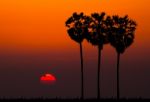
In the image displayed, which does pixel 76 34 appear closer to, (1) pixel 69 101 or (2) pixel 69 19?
(2) pixel 69 19

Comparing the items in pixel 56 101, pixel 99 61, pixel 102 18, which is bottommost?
pixel 56 101

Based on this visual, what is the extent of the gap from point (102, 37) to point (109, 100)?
10.6 metres

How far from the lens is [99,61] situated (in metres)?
99.0

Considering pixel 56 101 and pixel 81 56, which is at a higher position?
pixel 81 56

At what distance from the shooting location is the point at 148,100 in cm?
9388

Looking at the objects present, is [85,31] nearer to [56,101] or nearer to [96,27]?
[96,27]

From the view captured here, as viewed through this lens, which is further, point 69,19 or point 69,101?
point 69,19

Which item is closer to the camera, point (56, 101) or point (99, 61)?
point (56, 101)

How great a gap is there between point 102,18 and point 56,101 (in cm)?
1643

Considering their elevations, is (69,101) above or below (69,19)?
below

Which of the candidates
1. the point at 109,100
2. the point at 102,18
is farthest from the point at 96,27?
the point at 109,100

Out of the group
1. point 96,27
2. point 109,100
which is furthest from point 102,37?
point 109,100

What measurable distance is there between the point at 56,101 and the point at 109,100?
8419 millimetres

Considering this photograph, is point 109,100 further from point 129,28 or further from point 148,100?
point 129,28
